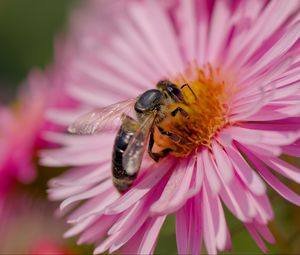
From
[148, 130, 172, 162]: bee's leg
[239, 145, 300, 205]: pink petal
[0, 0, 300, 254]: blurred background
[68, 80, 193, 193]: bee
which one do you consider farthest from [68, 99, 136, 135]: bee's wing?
[0, 0, 300, 254]: blurred background

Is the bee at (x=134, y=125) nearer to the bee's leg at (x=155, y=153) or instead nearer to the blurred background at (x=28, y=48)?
the bee's leg at (x=155, y=153)

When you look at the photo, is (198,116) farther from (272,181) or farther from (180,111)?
(272,181)

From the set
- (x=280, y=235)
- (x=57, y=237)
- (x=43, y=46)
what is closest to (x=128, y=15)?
(x=57, y=237)

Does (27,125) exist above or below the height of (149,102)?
above

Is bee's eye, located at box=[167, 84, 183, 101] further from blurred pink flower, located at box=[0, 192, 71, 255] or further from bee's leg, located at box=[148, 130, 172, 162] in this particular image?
blurred pink flower, located at box=[0, 192, 71, 255]

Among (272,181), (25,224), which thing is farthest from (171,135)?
(25,224)

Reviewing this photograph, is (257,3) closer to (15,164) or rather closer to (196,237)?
(196,237)

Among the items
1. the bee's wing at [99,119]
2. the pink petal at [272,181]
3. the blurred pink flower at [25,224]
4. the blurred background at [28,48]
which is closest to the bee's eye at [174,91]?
the bee's wing at [99,119]
